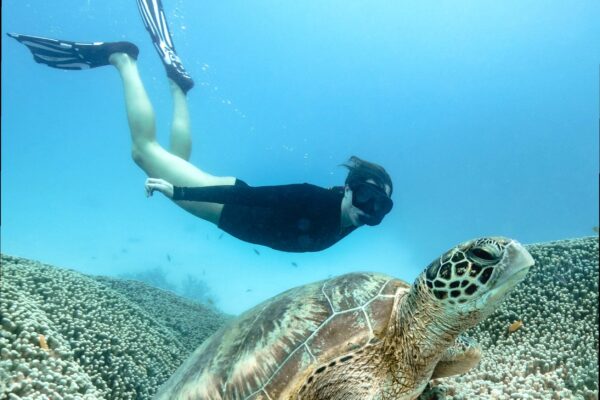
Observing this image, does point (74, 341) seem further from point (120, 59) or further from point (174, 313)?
point (120, 59)

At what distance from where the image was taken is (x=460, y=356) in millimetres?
2203

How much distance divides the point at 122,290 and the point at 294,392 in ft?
17.9

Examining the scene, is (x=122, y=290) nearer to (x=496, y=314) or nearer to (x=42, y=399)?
(x=42, y=399)

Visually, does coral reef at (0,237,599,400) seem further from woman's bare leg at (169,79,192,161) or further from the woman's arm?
woman's bare leg at (169,79,192,161)

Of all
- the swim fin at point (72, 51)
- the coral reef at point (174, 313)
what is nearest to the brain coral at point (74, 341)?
the coral reef at point (174, 313)

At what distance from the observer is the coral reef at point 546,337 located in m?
2.30

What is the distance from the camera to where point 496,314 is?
3316 mm

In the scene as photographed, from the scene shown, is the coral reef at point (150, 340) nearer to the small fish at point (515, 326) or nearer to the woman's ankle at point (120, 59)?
the small fish at point (515, 326)

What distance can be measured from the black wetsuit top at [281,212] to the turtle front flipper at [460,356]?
11.5ft

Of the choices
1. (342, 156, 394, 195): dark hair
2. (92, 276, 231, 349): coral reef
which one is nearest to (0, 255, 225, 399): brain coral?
(92, 276, 231, 349): coral reef

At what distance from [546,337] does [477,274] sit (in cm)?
179

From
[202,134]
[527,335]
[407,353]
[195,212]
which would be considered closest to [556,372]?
[527,335]

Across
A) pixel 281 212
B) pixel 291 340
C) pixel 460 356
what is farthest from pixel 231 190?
pixel 460 356

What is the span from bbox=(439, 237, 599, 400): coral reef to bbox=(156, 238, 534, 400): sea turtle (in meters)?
0.31
